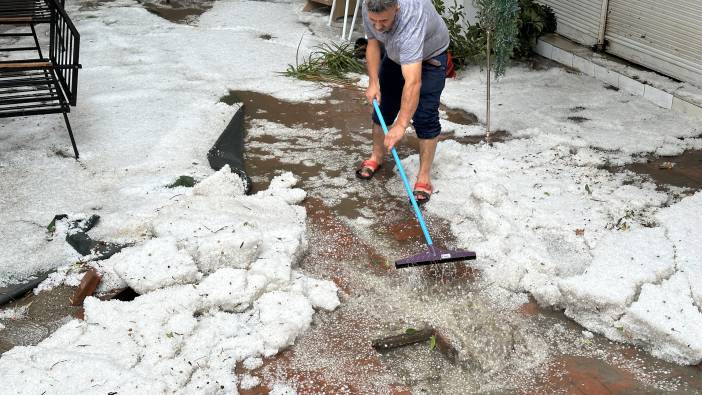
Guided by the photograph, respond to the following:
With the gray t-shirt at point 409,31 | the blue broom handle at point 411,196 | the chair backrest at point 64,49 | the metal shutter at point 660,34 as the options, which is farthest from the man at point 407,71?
the metal shutter at point 660,34

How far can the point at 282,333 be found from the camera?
315cm

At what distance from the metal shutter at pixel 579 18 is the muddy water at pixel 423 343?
3.24 m

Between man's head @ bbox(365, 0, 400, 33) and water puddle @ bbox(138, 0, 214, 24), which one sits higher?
man's head @ bbox(365, 0, 400, 33)

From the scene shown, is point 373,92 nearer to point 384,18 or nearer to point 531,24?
point 384,18

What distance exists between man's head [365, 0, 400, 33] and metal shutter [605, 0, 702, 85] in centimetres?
304

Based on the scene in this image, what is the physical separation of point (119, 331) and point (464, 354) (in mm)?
1544

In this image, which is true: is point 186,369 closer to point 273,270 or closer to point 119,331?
point 119,331

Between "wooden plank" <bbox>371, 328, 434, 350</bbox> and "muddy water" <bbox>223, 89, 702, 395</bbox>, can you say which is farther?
"wooden plank" <bbox>371, 328, 434, 350</bbox>

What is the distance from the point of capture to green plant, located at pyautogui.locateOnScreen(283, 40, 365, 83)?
6625 mm

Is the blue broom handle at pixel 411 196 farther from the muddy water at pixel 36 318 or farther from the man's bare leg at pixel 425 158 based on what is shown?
the muddy water at pixel 36 318

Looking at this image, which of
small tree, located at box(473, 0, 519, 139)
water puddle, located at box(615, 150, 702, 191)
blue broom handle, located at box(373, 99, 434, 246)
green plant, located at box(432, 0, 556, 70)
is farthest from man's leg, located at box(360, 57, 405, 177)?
green plant, located at box(432, 0, 556, 70)

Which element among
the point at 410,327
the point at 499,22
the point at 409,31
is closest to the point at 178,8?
the point at 499,22

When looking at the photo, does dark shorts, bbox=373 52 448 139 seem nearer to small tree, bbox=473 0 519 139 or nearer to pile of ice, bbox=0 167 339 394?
small tree, bbox=473 0 519 139

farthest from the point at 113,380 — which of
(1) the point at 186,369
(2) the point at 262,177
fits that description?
(2) the point at 262,177
